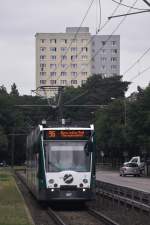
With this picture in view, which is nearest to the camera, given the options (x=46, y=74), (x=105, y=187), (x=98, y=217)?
(x=98, y=217)

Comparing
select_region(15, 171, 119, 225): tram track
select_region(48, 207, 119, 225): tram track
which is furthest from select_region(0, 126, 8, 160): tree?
select_region(48, 207, 119, 225): tram track

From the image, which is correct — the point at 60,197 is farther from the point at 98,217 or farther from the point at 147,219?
the point at 147,219

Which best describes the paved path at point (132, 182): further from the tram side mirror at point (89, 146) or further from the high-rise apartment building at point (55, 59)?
the high-rise apartment building at point (55, 59)

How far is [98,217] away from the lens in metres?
26.3

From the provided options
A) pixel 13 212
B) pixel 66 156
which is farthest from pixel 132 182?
pixel 13 212

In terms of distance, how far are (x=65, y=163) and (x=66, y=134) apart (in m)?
1.26

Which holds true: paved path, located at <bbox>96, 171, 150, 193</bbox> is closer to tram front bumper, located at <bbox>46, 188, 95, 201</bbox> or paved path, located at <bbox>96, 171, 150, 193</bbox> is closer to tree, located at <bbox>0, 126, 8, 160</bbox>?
tram front bumper, located at <bbox>46, 188, 95, 201</bbox>

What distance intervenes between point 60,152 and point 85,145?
3.44 feet

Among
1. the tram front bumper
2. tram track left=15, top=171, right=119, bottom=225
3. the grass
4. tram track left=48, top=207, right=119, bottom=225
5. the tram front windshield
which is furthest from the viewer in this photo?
the tram front windshield

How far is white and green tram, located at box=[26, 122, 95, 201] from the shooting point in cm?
3000

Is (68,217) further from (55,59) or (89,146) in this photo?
(55,59)

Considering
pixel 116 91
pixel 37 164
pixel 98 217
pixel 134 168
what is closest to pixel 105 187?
pixel 37 164

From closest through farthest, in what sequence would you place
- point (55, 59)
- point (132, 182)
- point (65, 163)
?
point (65, 163) → point (132, 182) → point (55, 59)

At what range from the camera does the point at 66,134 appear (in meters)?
31.1
